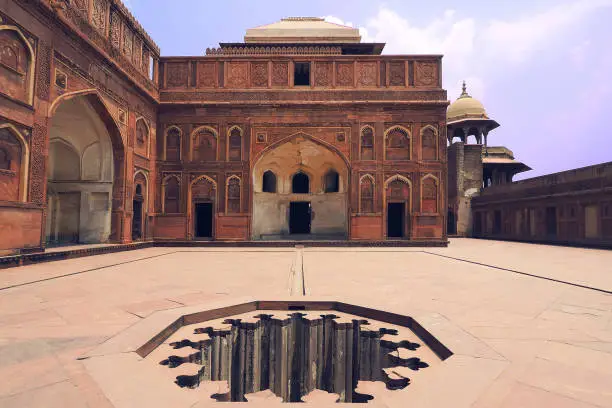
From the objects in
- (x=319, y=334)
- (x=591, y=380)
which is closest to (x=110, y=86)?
(x=319, y=334)

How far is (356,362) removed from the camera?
10.4 ft

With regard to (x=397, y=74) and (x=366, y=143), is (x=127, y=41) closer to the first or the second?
(x=366, y=143)

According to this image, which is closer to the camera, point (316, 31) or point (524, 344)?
point (524, 344)

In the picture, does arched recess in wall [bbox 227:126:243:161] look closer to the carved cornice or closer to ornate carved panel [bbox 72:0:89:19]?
the carved cornice

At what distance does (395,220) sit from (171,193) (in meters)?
8.81

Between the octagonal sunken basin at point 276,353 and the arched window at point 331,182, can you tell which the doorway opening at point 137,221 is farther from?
the octagonal sunken basin at point 276,353

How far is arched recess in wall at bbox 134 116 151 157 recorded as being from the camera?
1243 centimetres

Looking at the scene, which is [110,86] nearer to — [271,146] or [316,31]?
[271,146]

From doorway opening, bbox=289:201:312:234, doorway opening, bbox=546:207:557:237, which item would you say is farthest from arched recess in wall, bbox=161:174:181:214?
doorway opening, bbox=546:207:557:237

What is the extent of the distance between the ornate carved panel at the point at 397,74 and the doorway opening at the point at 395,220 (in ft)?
15.6

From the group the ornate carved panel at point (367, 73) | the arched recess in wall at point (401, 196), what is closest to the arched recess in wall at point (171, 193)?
the arched recess in wall at point (401, 196)

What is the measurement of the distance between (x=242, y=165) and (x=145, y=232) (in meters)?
4.25

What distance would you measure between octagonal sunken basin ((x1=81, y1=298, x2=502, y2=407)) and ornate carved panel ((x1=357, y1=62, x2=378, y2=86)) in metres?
12.1

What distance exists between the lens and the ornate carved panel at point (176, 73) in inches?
555
